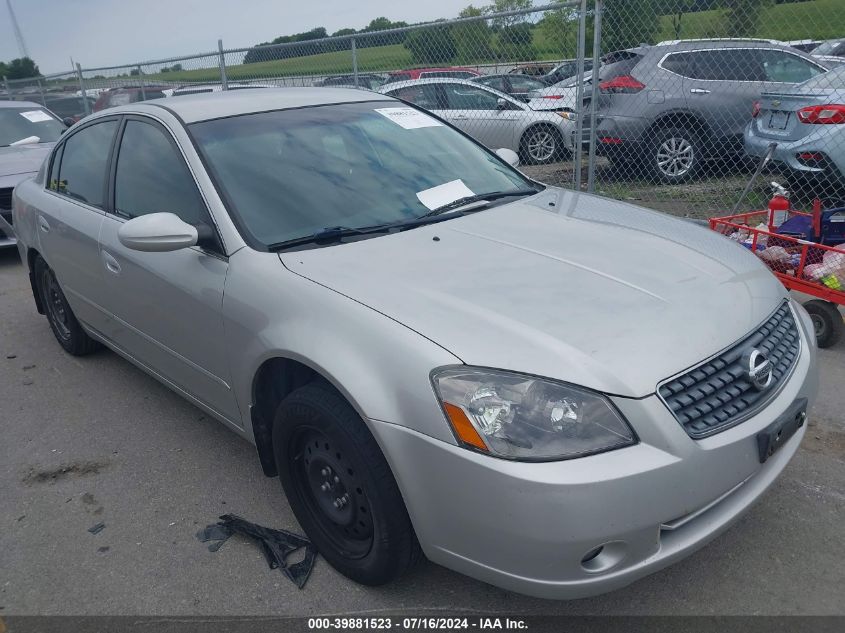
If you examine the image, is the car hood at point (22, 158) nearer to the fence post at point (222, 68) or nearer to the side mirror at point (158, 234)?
the fence post at point (222, 68)

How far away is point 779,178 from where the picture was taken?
8.02 m

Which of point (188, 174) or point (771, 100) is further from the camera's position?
point (771, 100)

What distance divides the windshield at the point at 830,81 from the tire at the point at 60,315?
662cm

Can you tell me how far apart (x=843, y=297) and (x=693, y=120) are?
16.6 ft

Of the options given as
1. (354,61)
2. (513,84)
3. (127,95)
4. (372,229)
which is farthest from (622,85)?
(127,95)

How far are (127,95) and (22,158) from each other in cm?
562

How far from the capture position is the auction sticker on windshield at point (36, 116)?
9330mm

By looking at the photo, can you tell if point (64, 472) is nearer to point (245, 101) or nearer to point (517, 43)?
point (245, 101)

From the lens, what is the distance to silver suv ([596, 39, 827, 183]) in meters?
8.25

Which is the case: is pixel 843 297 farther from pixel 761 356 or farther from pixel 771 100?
pixel 771 100

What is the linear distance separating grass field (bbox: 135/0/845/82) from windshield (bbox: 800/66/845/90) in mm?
348

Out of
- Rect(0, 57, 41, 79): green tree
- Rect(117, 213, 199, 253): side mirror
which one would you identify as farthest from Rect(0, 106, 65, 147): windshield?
Rect(0, 57, 41, 79): green tree

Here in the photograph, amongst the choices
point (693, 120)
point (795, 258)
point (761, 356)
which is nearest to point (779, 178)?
point (693, 120)

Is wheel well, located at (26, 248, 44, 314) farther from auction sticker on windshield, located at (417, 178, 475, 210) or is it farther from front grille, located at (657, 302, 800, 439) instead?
front grille, located at (657, 302, 800, 439)
